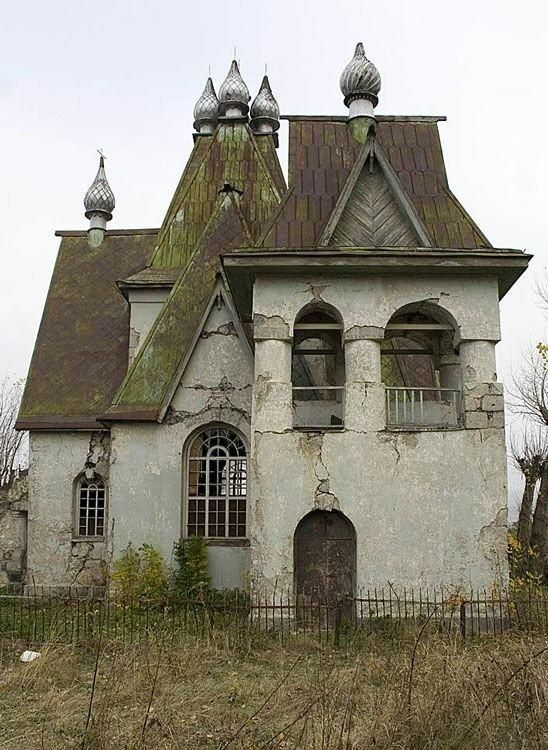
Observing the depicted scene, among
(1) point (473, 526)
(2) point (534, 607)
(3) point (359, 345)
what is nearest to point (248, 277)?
(3) point (359, 345)

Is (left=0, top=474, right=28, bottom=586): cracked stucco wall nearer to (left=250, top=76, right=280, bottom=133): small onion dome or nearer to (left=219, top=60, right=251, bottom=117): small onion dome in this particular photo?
(left=219, top=60, right=251, bottom=117): small onion dome

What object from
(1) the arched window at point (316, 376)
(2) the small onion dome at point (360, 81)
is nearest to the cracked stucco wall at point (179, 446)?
(1) the arched window at point (316, 376)

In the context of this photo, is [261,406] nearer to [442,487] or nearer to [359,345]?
[359,345]

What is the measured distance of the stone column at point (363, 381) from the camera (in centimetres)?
1195

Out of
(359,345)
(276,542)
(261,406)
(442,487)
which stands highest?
(359,345)

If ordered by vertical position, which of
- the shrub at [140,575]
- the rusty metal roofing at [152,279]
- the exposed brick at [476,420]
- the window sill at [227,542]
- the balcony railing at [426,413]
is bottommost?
the shrub at [140,575]

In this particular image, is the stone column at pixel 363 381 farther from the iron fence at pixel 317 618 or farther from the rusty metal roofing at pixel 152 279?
the rusty metal roofing at pixel 152 279

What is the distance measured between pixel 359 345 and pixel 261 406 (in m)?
1.86

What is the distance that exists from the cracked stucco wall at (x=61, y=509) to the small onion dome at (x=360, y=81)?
8898 mm

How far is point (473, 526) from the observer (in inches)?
456

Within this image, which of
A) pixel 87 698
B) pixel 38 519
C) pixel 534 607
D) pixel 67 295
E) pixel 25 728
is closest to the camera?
pixel 25 728

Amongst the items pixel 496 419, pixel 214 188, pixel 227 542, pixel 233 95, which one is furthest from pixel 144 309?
pixel 496 419

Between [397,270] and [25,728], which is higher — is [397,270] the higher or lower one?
the higher one

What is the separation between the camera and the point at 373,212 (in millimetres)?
13141
